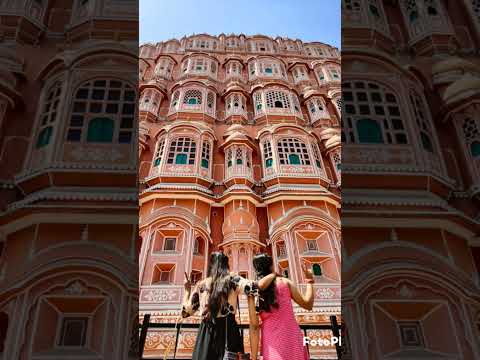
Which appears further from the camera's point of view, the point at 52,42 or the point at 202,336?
the point at 52,42

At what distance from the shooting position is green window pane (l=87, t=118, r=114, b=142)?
3.53 metres

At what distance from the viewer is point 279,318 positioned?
2160mm

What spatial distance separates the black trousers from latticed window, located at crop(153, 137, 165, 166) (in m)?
3.31

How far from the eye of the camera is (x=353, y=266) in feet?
10.0

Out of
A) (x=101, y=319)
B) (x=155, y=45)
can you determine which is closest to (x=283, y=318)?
(x=101, y=319)

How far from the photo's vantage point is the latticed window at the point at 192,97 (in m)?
6.61

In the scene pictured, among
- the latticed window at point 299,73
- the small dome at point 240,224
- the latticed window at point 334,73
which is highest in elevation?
the latticed window at point 299,73

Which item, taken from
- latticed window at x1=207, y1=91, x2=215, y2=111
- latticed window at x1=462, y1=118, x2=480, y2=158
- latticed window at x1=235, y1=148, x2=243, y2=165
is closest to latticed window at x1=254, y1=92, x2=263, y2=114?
latticed window at x1=207, y1=91, x2=215, y2=111

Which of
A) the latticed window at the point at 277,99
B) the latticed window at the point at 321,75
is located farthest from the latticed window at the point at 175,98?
the latticed window at the point at 321,75

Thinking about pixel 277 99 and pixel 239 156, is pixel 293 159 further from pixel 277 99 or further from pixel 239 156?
pixel 277 99

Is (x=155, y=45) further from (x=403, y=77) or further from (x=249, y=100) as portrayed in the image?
(x=403, y=77)

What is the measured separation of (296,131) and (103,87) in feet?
9.08

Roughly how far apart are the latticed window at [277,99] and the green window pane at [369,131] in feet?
8.82

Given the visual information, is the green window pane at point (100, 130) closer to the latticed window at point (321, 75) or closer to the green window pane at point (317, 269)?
the green window pane at point (317, 269)
